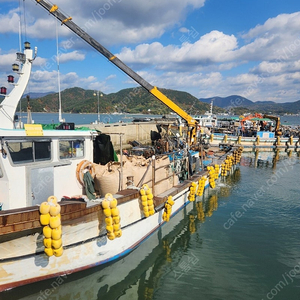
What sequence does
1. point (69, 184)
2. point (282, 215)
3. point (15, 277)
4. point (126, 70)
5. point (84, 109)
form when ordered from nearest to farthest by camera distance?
1. point (15, 277)
2. point (69, 184)
3. point (282, 215)
4. point (126, 70)
5. point (84, 109)

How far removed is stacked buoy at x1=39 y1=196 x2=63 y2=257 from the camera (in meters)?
4.85

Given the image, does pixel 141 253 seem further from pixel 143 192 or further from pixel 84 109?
pixel 84 109

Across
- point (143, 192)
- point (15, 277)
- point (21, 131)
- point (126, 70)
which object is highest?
point (126, 70)

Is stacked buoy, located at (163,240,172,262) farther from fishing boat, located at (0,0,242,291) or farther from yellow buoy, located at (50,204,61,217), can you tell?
yellow buoy, located at (50,204,61,217)

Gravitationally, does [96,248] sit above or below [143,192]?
below

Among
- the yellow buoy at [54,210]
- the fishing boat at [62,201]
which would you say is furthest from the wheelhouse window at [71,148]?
the yellow buoy at [54,210]

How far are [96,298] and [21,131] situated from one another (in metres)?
4.64

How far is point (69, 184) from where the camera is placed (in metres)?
7.18

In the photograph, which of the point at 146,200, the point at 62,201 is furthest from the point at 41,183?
the point at 146,200

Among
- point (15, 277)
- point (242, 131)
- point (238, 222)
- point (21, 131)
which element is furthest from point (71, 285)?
point (242, 131)

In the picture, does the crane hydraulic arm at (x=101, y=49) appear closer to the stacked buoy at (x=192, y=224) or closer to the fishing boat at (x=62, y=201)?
the fishing boat at (x=62, y=201)

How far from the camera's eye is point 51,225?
487 centimetres

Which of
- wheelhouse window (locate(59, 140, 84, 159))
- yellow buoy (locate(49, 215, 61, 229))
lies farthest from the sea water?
wheelhouse window (locate(59, 140, 84, 159))

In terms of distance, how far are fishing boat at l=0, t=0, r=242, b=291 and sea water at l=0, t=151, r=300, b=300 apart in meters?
0.44
